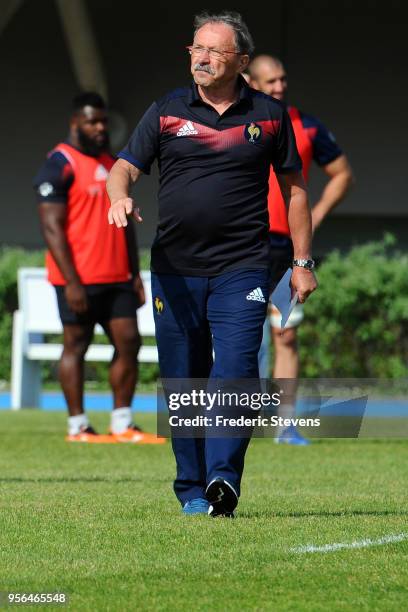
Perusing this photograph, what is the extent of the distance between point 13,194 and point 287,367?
13.0 meters

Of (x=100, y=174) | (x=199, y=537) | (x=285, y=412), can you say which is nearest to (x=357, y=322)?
(x=100, y=174)

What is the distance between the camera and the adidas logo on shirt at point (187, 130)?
6371mm

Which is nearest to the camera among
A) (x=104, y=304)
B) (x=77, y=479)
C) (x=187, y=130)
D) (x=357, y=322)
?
(x=187, y=130)

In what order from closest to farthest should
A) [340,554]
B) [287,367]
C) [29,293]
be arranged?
[340,554] → [287,367] → [29,293]

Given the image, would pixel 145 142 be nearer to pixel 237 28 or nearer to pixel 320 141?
pixel 237 28

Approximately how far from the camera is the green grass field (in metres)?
4.56

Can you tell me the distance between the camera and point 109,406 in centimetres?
1739

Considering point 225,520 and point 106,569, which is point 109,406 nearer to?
point 225,520

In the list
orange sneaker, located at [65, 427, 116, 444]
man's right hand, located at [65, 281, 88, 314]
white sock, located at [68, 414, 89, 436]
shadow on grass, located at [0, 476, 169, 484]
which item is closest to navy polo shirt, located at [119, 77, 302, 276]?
shadow on grass, located at [0, 476, 169, 484]

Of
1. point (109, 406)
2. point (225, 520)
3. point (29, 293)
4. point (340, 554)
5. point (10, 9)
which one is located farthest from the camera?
point (10, 9)

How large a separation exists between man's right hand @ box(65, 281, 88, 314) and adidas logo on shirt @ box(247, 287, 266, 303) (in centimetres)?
452

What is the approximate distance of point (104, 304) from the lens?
437 inches

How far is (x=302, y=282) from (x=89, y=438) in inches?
196

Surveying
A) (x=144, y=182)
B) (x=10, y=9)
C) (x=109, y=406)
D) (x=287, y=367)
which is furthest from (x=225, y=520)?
(x=144, y=182)
